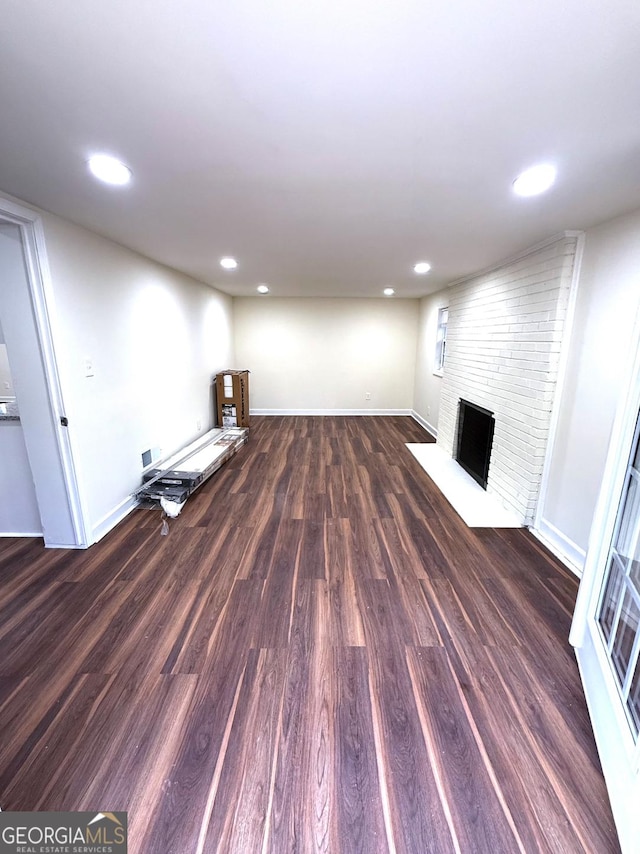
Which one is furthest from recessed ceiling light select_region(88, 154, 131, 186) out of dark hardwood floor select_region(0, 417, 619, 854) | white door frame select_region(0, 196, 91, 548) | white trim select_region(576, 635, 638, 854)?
white trim select_region(576, 635, 638, 854)

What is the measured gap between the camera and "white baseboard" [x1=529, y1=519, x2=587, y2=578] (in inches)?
94.3

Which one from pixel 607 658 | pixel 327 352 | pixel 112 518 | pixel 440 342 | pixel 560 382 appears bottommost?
pixel 112 518

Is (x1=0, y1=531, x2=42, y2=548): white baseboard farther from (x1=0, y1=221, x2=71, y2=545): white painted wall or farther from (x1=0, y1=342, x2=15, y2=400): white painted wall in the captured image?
(x1=0, y1=342, x2=15, y2=400): white painted wall

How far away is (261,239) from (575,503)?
3056 millimetres

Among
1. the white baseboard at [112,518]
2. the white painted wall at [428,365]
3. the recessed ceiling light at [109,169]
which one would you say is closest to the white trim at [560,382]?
the white painted wall at [428,365]

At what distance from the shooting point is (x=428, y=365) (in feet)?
20.1

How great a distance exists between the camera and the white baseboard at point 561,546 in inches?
94.3

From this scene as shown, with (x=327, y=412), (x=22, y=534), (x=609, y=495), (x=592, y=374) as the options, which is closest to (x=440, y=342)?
(x=327, y=412)

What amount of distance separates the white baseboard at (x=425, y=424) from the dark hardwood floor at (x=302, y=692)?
302cm

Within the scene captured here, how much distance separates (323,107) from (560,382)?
247cm

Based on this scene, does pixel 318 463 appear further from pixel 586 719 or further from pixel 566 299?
pixel 586 719

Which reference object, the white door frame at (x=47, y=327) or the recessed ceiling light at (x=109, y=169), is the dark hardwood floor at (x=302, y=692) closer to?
the white door frame at (x=47, y=327)

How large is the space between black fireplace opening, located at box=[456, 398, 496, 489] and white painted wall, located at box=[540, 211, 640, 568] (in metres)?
0.98

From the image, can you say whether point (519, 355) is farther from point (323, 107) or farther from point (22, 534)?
point (22, 534)
